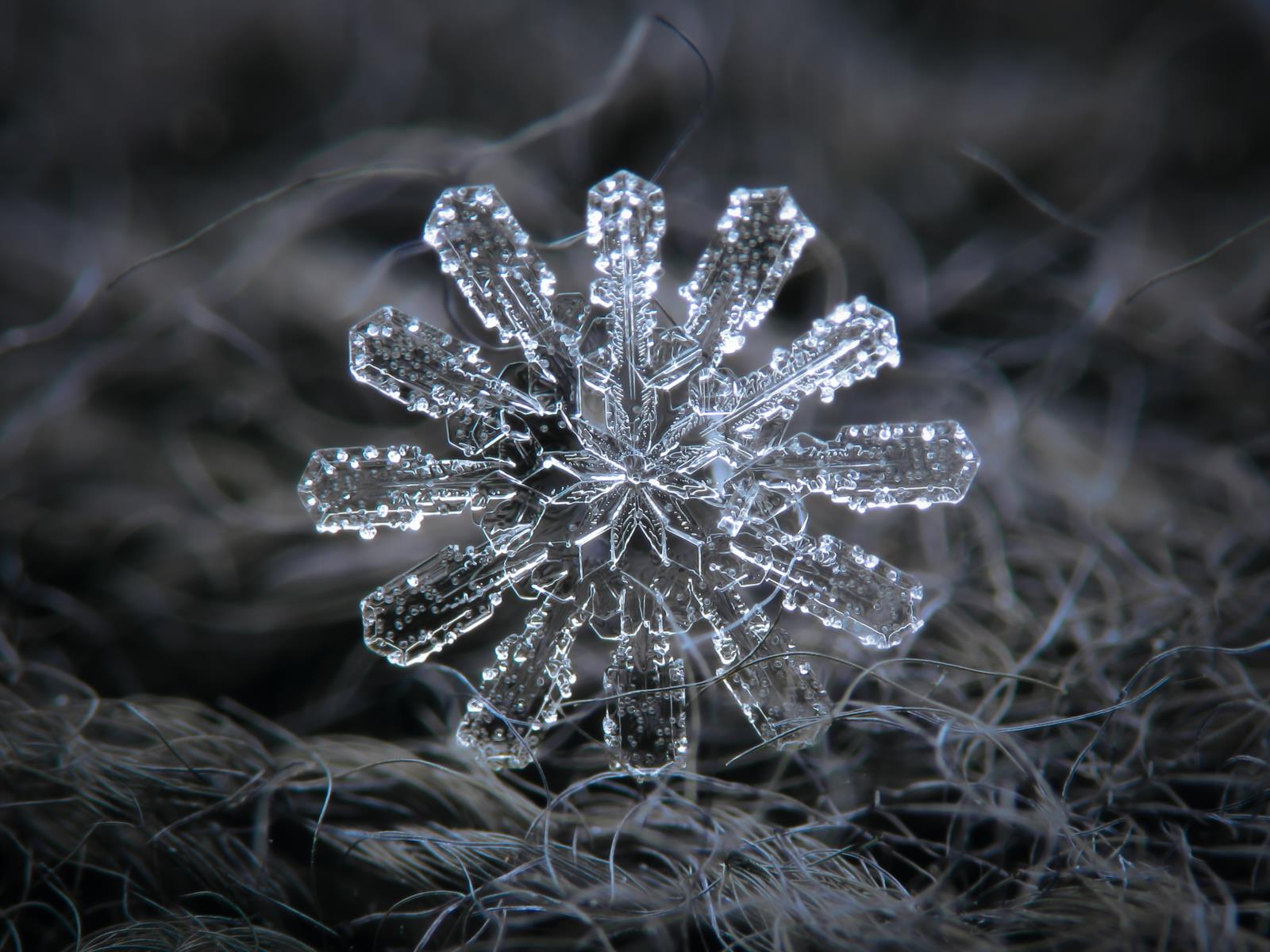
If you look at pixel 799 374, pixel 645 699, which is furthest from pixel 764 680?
pixel 799 374

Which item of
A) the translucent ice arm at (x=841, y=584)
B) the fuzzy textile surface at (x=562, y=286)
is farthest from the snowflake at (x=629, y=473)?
the fuzzy textile surface at (x=562, y=286)

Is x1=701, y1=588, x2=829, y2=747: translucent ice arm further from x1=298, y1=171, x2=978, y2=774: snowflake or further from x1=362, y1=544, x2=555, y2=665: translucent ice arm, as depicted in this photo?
x1=362, y1=544, x2=555, y2=665: translucent ice arm

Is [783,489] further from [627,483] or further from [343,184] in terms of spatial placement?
[343,184]

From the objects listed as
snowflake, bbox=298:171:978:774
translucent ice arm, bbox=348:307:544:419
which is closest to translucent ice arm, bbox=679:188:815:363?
snowflake, bbox=298:171:978:774

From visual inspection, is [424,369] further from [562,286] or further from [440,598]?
[562,286]

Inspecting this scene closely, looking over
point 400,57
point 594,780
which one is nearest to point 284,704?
point 594,780

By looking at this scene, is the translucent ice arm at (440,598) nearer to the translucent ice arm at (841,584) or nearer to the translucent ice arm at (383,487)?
the translucent ice arm at (383,487)
